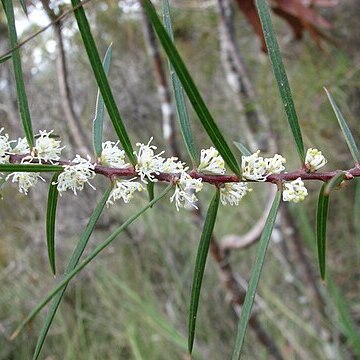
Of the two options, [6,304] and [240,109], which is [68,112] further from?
[6,304]

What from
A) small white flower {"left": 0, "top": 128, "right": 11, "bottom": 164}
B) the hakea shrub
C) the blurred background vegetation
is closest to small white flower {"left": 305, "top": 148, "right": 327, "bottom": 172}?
the hakea shrub

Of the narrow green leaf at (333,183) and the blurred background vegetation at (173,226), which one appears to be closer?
the narrow green leaf at (333,183)

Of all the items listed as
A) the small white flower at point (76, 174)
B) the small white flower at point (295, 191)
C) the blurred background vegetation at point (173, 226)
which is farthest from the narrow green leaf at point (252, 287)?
the blurred background vegetation at point (173, 226)

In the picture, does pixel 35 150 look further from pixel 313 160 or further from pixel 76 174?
pixel 313 160

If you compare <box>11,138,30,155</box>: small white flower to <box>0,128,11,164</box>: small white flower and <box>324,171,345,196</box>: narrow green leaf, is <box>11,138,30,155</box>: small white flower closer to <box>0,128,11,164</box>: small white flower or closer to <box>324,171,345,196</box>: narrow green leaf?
<box>0,128,11,164</box>: small white flower

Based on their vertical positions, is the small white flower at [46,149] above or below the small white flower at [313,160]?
above

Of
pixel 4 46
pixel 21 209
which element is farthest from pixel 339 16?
pixel 21 209

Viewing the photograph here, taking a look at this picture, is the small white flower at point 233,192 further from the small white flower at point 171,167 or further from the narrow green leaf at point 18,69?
the narrow green leaf at point 18,69

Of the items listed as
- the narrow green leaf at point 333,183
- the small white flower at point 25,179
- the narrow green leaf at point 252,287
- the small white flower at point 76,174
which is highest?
the small white flower at point 25,179
